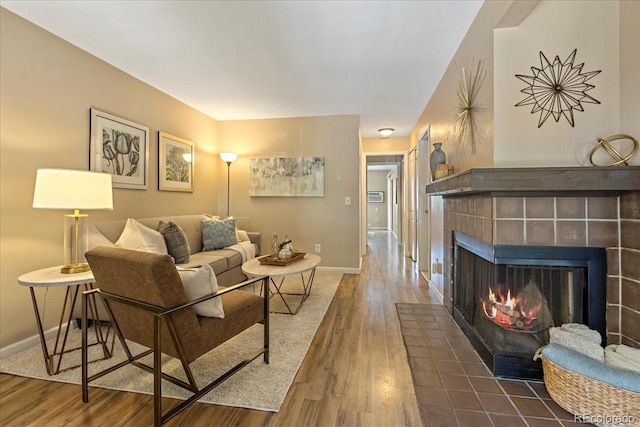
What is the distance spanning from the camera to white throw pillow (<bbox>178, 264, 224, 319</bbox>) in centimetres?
149

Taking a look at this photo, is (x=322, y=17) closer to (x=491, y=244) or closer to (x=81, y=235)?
(x=491, y=244)

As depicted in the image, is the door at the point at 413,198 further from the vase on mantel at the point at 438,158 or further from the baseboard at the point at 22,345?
the baseboard at the point at 22,345

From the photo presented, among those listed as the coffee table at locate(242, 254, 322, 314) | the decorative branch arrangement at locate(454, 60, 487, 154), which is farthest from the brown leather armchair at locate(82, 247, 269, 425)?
the decorative branch arrangement at locate(454, 60, 487, 154)

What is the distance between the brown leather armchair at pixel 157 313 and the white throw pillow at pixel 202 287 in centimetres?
4

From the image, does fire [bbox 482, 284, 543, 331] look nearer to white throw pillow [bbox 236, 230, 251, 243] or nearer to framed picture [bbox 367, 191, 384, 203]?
white throw pillow [bbox 236, 230, 251, 243]

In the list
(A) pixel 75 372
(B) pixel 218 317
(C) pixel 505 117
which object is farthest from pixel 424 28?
(A) pixel 75 372

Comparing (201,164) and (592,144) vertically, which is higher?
(201,164)

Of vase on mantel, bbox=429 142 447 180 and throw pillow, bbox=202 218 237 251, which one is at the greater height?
vase on mantel, bbox=429 142 447 180

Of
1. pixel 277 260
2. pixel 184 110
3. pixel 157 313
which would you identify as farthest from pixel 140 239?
pixel 184 110

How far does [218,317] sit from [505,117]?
2.10 m

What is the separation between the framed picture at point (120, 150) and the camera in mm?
2717

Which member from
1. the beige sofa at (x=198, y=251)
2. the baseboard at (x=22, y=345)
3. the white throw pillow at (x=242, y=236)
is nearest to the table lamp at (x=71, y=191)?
the beige sofa at (x=198, y=251)

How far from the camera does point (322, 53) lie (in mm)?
2633

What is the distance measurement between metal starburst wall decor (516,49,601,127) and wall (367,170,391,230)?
32.0 ft
